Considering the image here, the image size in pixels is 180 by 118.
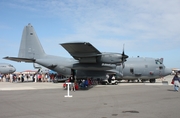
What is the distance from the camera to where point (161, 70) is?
28500 mm

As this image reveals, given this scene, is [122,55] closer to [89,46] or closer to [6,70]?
[89,46]

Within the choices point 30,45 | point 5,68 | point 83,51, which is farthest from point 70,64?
point 5,68

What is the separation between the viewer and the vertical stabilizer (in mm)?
28578

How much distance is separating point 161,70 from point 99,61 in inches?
460

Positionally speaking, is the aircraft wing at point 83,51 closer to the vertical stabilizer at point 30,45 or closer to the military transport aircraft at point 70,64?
the military transport aircraft at point 70,64

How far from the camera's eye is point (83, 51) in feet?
66.2

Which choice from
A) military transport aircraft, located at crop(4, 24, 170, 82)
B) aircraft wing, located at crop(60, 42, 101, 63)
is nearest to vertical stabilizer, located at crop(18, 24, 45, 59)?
military transport aircraft, located at crop(4, 24, 170, 82)

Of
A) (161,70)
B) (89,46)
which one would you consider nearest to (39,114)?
(89,46)

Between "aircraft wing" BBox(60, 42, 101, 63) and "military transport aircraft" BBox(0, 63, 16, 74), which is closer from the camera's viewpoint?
"aircraft wing" BBox(60, 42, 101, 63)

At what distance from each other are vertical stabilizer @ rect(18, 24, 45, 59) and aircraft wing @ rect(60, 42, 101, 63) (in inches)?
366

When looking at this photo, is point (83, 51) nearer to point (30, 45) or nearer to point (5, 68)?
point (30, 45)

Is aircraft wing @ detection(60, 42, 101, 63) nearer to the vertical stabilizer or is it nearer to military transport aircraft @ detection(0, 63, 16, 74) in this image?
the vertical stabilizer

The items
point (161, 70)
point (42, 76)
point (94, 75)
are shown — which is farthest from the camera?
point (42, 76)

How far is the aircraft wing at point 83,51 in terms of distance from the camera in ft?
59.3
